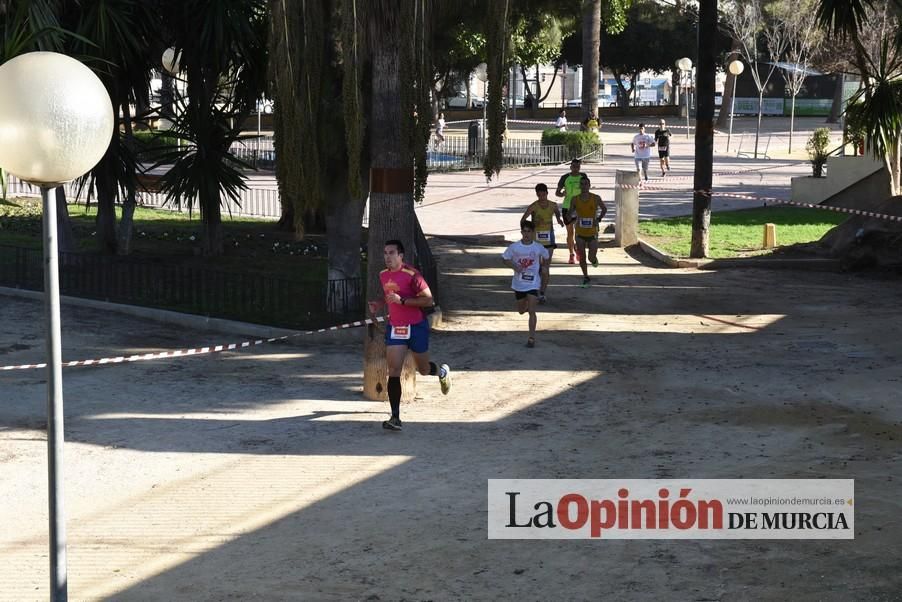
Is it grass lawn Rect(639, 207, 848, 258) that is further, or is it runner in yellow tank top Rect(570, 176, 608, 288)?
grass lawn Rect(639, 207, 848, 258)

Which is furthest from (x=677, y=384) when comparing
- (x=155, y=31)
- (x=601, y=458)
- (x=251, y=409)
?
(x=155, y=31)

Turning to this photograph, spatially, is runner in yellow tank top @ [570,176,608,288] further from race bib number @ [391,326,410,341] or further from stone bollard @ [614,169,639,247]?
race bib number @ [391,326,410,341]

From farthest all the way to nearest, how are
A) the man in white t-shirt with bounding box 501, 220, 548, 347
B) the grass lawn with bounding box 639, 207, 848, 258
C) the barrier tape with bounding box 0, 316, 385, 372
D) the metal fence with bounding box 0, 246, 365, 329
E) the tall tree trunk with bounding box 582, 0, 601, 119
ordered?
the tall tree trunk with bounding box 582, 0, 601, 119 → the grass lawn with bounding box 639, 207, 848, 258 → the metal fence with bounding box 0, 246, 365, 329 → the man in white t-shirt with bounding box 501, 220, 548, 347 → the barrier tape with bounding box 0, 316, 385, 372

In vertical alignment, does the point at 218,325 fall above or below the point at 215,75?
below

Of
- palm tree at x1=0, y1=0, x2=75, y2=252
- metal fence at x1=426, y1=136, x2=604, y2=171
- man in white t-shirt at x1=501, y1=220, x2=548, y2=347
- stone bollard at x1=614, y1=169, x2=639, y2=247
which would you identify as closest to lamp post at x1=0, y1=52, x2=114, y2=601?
palm tree at x1=0, y1=0, x2=75, y2=252

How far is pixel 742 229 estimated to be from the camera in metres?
25.3

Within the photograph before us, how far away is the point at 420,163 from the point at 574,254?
852 centimetres

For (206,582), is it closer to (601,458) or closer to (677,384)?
(601,458)

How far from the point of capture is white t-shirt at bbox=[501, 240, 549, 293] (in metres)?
14.2

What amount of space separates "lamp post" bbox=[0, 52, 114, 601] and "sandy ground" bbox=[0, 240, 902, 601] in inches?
74.8

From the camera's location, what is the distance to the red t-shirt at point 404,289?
430 inches

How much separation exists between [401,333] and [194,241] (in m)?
11.2

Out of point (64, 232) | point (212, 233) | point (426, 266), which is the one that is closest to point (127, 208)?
point (64, 232)

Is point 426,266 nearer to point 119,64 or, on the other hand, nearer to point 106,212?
point 119,64
